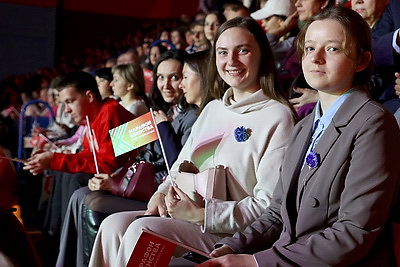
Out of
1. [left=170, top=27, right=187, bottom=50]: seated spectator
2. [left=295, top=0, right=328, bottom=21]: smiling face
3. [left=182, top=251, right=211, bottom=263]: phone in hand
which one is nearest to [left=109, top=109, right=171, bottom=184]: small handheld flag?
[left=182, top=251, right=211, bottom=263]: phone in hand

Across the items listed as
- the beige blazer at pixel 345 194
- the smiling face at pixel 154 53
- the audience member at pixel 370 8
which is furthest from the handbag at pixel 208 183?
the smiling face at pixel 154 53

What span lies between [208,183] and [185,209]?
0.12 m

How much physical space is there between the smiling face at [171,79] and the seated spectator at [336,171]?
149cm

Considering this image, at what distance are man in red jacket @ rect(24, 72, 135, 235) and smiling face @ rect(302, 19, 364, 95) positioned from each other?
5.59ft

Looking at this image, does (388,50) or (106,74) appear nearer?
(388,50)

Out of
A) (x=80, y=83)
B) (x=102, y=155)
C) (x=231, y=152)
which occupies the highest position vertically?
(x=80, y=83)

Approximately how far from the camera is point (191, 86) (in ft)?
9.14

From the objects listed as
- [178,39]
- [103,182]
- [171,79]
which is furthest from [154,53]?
[103,182]

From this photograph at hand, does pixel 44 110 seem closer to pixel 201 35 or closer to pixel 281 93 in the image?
pixel 201 35

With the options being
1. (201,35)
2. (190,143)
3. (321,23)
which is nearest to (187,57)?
(190,143)

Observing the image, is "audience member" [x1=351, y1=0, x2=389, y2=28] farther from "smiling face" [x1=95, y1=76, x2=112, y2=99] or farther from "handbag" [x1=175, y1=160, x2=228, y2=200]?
"smiling face" [x1=95, y1=76, x2=112, y2=99]

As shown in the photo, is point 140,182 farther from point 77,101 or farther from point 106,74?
point 106,74

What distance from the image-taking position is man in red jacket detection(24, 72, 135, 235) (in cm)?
307

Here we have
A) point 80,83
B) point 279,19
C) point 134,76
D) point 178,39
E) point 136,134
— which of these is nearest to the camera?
point 136,134
